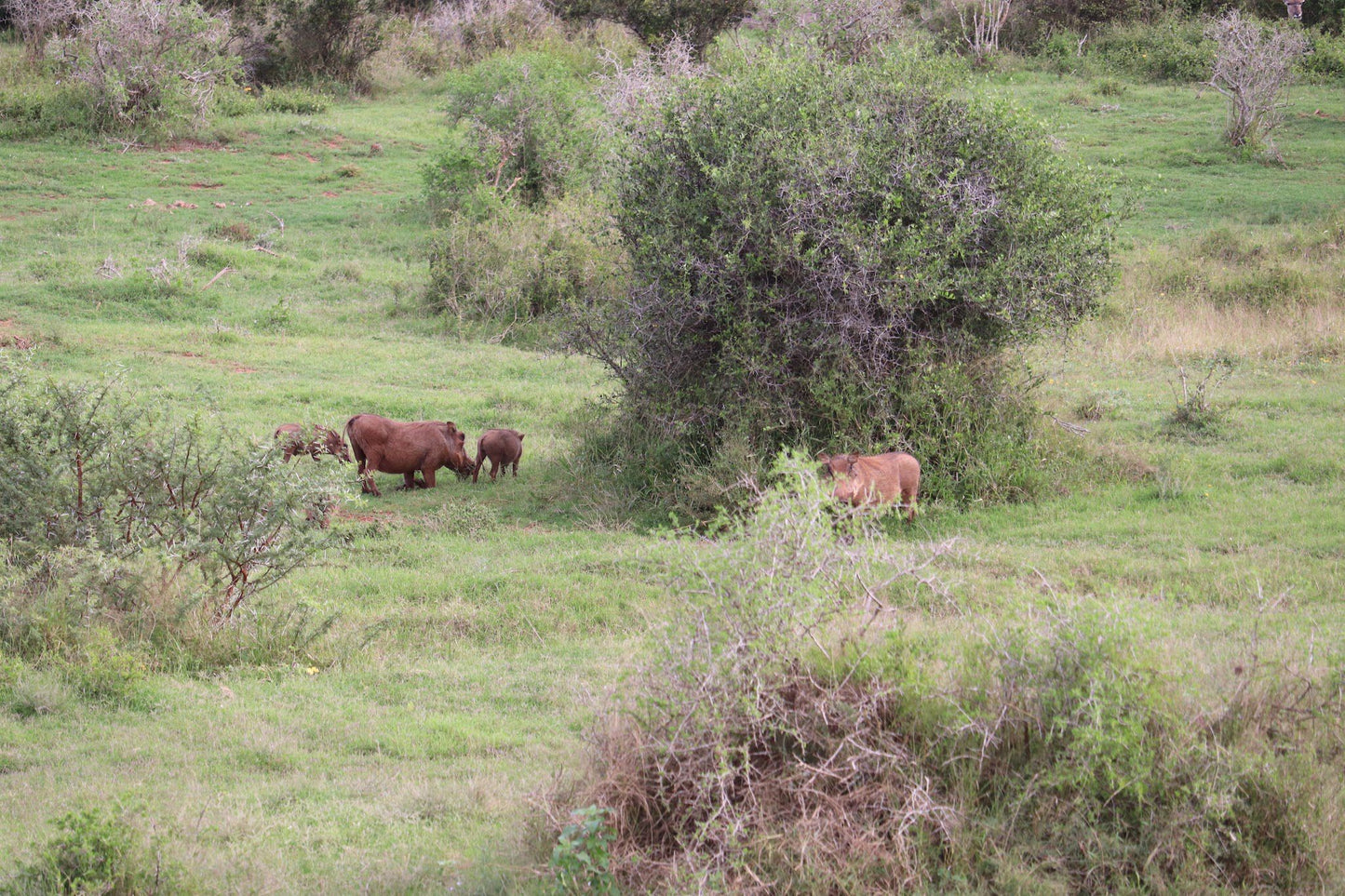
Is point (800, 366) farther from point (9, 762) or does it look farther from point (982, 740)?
point (9, 762)

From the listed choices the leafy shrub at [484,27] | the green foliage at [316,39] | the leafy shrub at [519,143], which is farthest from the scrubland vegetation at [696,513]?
the leafy shrub at [484,27]

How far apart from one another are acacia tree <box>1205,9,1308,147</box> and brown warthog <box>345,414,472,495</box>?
2148cm

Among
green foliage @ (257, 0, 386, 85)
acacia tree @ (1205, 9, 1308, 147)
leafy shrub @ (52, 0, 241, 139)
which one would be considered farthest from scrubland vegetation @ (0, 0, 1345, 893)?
green foliage @ (257, 0, 386, 85)

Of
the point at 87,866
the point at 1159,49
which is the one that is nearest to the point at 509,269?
the point at 87,866

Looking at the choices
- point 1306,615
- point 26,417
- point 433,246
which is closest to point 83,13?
point 433,246

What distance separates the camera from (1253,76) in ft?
82.4

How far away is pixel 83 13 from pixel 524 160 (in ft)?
38.2

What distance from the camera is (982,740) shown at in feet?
15.5

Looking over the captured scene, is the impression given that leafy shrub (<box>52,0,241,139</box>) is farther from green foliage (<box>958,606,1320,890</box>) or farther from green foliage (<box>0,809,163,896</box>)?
green foliage (<box>958,606,1320,890</box>)

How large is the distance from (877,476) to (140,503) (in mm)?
5531

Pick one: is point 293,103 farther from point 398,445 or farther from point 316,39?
point 398,445

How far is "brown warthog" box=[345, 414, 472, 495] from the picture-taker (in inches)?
442

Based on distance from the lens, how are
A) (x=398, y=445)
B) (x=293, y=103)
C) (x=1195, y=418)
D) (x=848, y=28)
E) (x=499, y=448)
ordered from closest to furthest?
(x=398, y=445)
(x=499, y=448)
(x=1195, y=418)
(x=848, y=28)
(x=293, y=103)

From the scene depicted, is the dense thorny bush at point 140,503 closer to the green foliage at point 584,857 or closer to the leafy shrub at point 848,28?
the green foliage at point 584,857
